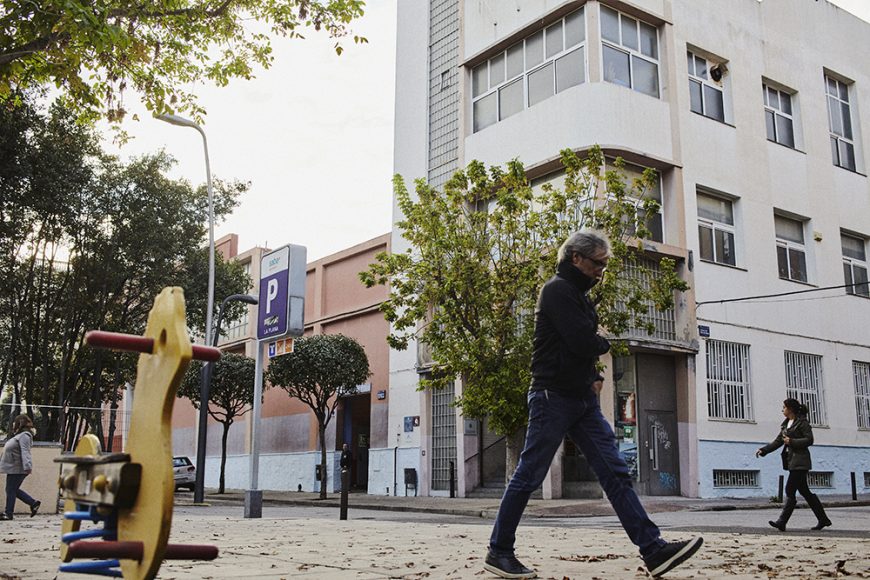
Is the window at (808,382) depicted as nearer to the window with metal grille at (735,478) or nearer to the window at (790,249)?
the window at (790,249)

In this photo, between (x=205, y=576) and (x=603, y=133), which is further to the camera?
(x=603, y=133)

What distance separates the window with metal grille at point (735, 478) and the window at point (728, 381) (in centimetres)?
130

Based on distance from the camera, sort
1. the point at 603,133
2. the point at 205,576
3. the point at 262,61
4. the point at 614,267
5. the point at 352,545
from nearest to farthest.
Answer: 1. the point at 205,576
2. the point at 352,545
3. the point at 262,61
4. the point at 614,267
5. the point at 603,133

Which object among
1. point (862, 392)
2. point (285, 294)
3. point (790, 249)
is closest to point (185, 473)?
point (285, 294)

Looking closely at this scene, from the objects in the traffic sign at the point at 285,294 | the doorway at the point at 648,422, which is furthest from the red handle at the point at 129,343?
the doorway at the point at 648,422

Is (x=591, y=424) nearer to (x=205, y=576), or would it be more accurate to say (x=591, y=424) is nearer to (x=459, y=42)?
(x=205, y=576)

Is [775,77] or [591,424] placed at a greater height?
[775,77]

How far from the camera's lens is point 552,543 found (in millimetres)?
7387

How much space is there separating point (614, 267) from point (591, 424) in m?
11.3

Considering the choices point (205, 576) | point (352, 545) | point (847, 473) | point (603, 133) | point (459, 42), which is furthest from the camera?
point (459, 42)

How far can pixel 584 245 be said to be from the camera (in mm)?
5133

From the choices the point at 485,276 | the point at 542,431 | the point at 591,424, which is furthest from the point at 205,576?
the point at 485,276

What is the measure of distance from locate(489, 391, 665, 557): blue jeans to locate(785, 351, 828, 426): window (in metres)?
19.8

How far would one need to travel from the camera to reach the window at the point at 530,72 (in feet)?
71.7
